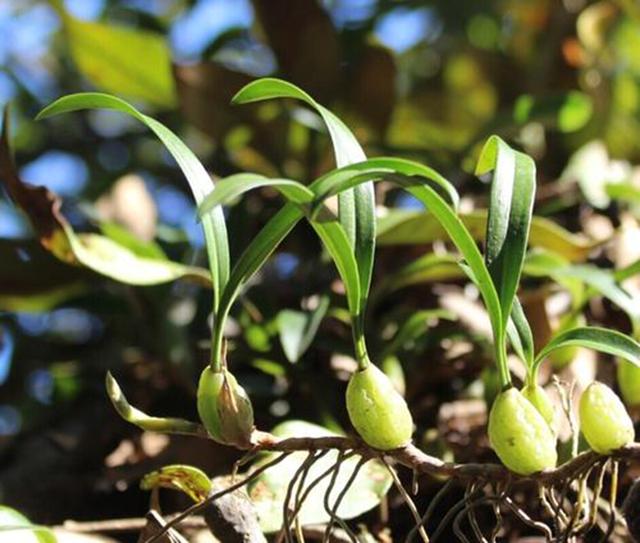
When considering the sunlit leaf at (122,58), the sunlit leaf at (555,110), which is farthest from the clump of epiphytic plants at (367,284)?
the sunlit leaf at (122,58)

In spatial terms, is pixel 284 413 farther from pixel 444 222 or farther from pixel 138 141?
pixel 138 141

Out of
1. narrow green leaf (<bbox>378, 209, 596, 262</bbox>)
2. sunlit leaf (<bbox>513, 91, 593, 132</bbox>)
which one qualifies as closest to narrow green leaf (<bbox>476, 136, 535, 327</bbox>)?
narrow green leaf (<bbox>378, 209, 596, 262</bbox>)

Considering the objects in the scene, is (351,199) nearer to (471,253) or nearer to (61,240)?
(471,253)

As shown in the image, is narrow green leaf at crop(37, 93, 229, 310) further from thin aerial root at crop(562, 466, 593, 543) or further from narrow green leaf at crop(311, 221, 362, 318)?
thin aerial root at crop(562, 466, 593, 543)

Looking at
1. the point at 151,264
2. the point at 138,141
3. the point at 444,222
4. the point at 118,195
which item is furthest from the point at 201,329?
the point at 138,141

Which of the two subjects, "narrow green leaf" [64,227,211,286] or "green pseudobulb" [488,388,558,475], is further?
"narrow green leaf" [64,227,211,286]

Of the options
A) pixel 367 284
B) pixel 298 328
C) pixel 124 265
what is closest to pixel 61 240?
pixel 124 265

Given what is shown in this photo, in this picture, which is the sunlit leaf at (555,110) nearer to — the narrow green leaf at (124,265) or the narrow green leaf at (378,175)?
the narrow green leaf at (124,265)
